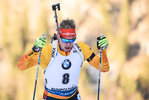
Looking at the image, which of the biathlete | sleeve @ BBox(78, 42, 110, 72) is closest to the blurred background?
sleeve @ BBox(78, 42, 110, 72)

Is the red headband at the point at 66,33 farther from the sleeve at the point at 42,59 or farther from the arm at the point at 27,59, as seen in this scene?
the arm at the point at 27,59

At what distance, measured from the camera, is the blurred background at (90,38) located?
226 inches

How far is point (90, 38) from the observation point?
18.7 ft

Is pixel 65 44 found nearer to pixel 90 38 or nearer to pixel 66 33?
pixel 66 33

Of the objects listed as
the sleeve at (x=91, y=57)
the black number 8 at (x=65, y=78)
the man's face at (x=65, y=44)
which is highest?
the man's face at (x=65, y=44)


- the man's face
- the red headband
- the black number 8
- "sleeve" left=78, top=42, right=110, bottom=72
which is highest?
the red headband

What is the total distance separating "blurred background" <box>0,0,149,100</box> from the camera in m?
5.73

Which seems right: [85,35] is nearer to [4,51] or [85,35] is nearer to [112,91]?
[112,91]

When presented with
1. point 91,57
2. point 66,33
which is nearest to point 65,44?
point 66,33

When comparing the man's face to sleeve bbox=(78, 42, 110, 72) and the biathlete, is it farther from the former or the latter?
sleeve bbox=(78, 42, 110, 72)

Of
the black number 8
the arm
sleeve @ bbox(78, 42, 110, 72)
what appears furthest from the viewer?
sleeve @ bbox(78, 42, 110, 72)

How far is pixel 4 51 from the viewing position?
5.80 metres

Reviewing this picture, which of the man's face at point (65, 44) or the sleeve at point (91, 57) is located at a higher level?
the man's face at point (65, 44)

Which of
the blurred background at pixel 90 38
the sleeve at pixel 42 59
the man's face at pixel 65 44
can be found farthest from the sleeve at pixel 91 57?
the blurred background at pixel 90 38
